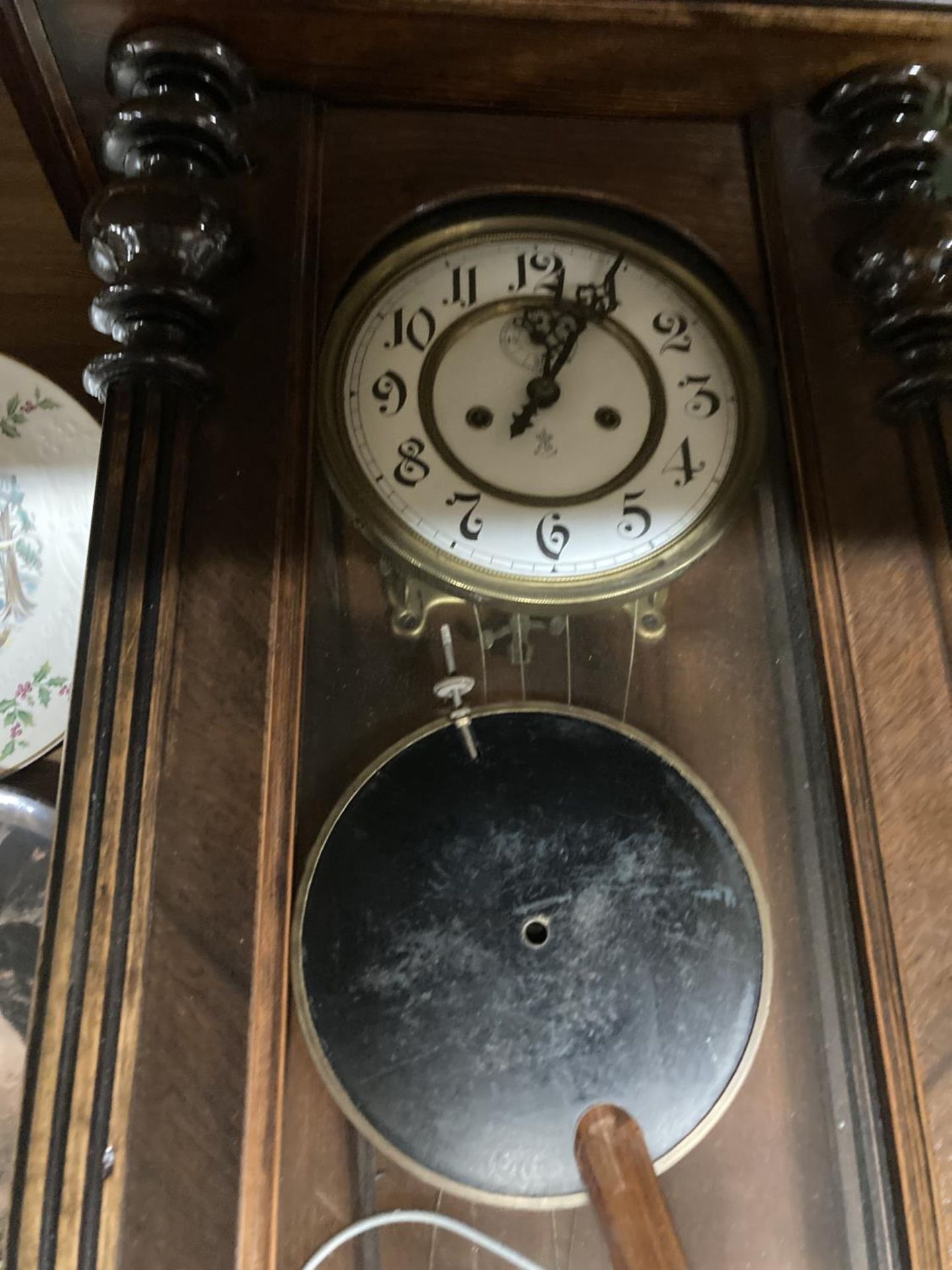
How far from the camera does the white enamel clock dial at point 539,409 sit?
2.18 feet

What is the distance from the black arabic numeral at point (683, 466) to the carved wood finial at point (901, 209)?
140 mm

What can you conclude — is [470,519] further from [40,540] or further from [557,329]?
[40,540]

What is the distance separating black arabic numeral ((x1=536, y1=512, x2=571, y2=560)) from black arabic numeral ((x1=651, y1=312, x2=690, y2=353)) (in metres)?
0.16

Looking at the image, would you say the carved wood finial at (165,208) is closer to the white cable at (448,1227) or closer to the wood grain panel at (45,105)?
the wood grain panel at (45,105)

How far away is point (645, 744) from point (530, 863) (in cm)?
11

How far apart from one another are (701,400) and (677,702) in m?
0.22

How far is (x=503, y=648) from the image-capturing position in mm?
666

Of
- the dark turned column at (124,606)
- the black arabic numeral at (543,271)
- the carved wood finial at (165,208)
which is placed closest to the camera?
the dark turned column at (124,606)

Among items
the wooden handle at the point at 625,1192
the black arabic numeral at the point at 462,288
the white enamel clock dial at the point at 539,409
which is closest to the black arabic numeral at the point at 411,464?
the white enamel clock dial at the point at 539,409

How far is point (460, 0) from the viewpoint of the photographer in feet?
2.11

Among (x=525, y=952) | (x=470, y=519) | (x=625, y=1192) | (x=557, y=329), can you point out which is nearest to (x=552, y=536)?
(x=470, y=519)

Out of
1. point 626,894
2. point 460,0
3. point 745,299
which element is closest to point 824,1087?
point 626,894

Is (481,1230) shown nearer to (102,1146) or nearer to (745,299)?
(102,1146)

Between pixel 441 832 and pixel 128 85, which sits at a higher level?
pixel 128 85
